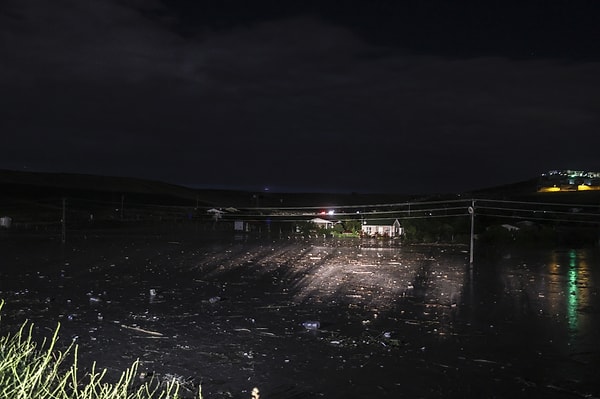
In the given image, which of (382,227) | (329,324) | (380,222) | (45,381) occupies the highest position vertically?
(380,222)

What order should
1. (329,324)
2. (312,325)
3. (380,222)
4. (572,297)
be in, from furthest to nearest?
(380,222), (572,297), (329,324), (312,325)

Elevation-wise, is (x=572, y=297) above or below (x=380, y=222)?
below

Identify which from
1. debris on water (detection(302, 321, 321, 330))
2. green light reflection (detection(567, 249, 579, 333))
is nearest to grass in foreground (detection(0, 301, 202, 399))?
debris on water (detection(302, 321, 321, 330))

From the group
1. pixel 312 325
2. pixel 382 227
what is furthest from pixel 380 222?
pixel 312 325

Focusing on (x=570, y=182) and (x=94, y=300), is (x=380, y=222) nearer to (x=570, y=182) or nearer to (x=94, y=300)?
(x=94, y=300)

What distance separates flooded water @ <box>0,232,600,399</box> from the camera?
20.5ft

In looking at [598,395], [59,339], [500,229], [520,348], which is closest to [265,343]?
[59,339]

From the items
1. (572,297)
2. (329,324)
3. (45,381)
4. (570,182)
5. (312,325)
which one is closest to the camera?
(45,381)

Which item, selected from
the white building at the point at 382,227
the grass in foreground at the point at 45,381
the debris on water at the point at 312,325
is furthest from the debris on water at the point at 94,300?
the white building at the point at 382,227

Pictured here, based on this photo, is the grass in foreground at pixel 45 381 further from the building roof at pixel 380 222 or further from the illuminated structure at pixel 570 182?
the illuminated structure at pixel 570 182

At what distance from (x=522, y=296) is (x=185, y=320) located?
7.19 metres

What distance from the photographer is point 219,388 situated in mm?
5926

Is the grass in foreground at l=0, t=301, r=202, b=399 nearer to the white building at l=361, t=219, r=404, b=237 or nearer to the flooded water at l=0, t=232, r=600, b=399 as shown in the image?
the flooded water at l=0, t=232, r=600, b=399

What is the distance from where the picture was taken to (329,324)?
29.3 feet
